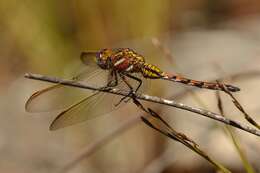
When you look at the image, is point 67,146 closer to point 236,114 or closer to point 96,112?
point 236,114

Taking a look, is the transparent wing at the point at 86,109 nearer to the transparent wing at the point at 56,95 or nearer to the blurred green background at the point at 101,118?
the transparent wing at the point at 56,95

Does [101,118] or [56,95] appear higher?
[56,95]

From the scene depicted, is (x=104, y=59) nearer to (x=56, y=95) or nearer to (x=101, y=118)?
(x=56, y=95)

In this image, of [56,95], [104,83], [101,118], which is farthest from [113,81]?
[101,118]

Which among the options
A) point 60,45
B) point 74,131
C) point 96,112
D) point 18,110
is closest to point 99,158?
point 74,131

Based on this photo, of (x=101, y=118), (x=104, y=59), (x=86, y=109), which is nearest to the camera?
(x=86, y=109)

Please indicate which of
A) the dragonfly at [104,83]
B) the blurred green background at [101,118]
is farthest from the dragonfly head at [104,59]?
the blurred green background at [101,118]

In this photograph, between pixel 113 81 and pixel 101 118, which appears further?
pixel 101 118
